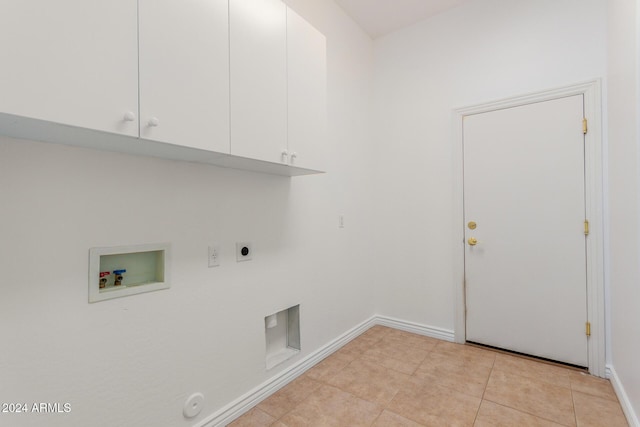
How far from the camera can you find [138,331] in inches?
53.3

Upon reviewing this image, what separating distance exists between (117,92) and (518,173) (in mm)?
2653

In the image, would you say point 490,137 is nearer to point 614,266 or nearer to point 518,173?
point 518,173

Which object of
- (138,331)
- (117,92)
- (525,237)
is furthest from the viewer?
(525,237)

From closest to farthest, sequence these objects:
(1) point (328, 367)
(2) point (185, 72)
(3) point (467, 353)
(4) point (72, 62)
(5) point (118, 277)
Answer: (4) point (72, 62) → (2) point (185, 72) → (5) point (118, 277) → (1) point (328, 367) → (3) point (467, 353)

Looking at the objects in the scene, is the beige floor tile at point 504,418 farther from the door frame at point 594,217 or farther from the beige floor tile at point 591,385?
the door frame at point 594,217

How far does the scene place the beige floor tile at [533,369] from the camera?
2088mm

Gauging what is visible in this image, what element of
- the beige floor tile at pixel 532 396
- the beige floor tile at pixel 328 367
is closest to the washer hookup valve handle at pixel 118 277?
the beige floor tile at pixel 328 367

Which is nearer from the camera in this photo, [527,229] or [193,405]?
[193,405]

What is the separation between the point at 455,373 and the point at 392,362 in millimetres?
446

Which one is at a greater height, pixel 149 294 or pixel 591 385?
pixel 149 294

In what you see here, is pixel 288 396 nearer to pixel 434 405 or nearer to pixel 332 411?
pixel 332 411

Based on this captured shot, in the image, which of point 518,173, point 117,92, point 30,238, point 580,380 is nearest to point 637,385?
point 580,380

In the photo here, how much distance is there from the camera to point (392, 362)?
7.73 feet

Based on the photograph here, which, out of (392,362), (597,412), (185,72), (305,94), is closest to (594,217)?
(597,412)
